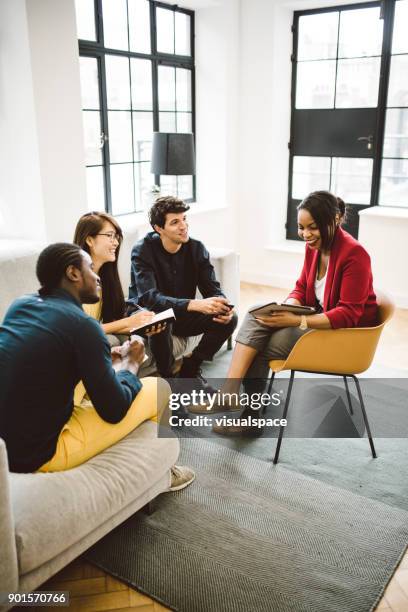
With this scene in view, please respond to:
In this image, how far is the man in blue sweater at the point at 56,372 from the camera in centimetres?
178

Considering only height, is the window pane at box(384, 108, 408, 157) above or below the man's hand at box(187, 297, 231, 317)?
above

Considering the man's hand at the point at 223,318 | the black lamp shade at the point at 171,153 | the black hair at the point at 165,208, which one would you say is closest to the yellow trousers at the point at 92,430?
the man's hand at the point at 223,318

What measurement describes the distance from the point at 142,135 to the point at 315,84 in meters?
1.70

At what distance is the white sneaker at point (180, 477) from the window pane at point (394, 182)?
3.64 meters

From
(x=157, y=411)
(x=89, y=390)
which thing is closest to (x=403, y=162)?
(x=157, y=411)

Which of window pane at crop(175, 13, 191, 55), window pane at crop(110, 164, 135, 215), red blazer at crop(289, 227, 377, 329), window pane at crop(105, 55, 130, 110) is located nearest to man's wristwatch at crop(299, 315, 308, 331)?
red blazer at crop(289, 227, 377, 329)

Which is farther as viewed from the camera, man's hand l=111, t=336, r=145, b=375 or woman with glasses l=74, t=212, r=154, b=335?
woman with glasses l=74, t=212, r=154, b=335

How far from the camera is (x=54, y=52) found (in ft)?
12.0

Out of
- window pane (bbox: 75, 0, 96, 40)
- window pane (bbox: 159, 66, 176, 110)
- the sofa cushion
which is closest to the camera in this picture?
the sofa cushion

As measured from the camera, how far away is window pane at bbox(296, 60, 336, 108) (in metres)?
5.30

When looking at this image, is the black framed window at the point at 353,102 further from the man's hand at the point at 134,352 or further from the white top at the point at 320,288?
the man's hand at the point at 134,352

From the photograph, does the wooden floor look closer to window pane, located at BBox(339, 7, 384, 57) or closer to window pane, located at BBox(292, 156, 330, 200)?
window pane, located at BBox(292, 156, 330, 200)

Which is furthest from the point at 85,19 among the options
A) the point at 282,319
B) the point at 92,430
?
the point at 92,430

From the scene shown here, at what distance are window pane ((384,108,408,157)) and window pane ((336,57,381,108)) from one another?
20 cm
